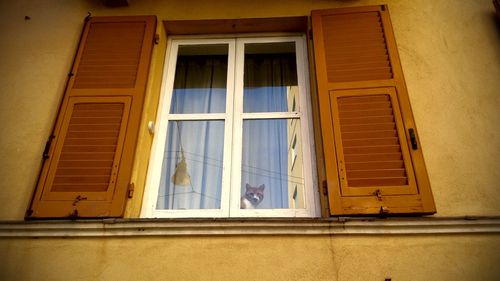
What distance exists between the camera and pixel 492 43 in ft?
11.2

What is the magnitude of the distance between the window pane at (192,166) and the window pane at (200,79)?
19 centimetres

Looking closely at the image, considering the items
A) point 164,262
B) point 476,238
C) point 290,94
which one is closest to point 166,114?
point 290,94

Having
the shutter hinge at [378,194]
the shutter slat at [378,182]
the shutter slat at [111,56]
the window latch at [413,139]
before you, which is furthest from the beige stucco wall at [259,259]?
the shutter slat at [111,56]

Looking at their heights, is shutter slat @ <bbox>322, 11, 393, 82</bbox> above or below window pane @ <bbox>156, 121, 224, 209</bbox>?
above

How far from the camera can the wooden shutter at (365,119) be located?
2652 mm

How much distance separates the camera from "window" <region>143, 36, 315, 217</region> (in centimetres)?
301

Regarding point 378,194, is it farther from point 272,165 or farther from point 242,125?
point 242,125

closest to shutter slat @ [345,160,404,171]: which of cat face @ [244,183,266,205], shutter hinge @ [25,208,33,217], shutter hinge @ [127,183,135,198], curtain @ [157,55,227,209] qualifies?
cat face @ [244,183,266,205]

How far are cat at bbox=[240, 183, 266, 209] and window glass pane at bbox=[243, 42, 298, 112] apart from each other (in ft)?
2.47

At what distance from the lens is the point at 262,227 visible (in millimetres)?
2570

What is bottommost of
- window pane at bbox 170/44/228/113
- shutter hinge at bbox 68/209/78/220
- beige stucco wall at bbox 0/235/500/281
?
beige stucco wall at bbox 0/235/500/281

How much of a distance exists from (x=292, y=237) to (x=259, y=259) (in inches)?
9.7

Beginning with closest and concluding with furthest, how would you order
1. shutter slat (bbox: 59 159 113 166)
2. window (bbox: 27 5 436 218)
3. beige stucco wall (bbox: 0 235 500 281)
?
beige stucco wall (bbox: 0 235 500 281) → window (bbox: 27 5 436 218) → shutter slat (bbox: 59 159 113 166)

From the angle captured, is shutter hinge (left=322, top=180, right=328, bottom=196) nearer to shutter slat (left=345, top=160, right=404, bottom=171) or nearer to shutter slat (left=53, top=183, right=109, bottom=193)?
shutter slat (left=345, top=160, right=404, bottom=171)
